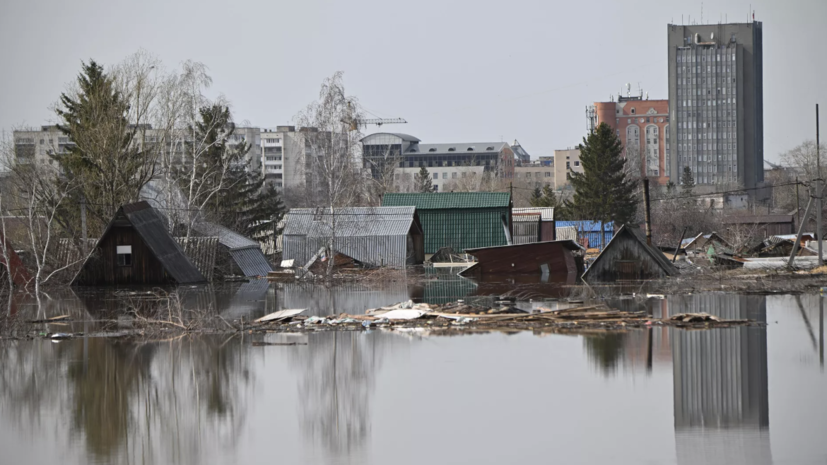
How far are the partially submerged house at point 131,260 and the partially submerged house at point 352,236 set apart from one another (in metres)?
9.21

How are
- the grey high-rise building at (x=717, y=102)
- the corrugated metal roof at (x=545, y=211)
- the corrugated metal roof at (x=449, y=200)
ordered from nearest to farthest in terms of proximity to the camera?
the corrugated metal roof at (x=449, y=200) → the corrugated metal roof at (x=545, y=211) → the grey high-rise building at (x=717, y=102)

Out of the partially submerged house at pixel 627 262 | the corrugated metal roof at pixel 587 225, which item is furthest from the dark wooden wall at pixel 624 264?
the corrugated metal roof at pixel 587 225

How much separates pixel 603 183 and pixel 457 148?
107443mm

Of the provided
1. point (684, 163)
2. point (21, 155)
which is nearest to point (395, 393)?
point (21, 155)

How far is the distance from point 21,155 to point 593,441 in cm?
4072

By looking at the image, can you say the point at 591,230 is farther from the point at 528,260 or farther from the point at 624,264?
the point at 624,264

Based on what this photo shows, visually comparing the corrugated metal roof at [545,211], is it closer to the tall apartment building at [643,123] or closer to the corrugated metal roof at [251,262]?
the corrugated metal roof at [251,262]

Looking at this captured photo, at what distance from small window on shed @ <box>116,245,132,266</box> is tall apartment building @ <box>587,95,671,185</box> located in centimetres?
13802

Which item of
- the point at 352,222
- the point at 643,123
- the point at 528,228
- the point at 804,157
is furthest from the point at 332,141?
the point at 643,123

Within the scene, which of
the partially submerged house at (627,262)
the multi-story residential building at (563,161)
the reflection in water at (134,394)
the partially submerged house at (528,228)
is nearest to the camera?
the reflection in water at (134,394)

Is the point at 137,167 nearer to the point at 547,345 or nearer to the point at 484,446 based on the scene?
the point at 547,345

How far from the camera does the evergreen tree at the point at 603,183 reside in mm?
62969

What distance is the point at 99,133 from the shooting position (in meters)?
37.9

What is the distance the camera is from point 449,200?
50656mm
